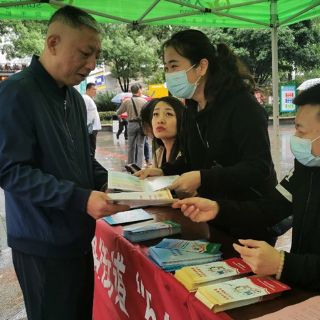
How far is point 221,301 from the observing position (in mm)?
1073

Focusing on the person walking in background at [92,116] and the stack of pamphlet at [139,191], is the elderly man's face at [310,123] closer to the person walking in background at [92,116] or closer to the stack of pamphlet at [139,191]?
the stack of pamphlet at [139,191]

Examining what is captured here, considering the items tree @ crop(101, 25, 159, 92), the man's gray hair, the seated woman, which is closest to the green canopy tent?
the seated woman

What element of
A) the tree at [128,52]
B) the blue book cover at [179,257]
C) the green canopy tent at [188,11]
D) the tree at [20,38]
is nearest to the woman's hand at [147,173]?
the blue book cover at [179,257]

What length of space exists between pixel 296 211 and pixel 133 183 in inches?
27.4

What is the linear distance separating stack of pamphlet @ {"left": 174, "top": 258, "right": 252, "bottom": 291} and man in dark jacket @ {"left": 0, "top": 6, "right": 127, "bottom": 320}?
355 millimetres

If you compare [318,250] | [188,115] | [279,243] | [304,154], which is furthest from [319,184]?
[279,243]

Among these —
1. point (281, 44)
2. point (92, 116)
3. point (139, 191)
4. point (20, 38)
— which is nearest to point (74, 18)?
point (139, 191)

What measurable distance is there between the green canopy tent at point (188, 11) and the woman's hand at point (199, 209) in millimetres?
2530

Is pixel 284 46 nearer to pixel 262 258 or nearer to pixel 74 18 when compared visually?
pixel 74 18

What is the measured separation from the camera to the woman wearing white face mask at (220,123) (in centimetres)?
169

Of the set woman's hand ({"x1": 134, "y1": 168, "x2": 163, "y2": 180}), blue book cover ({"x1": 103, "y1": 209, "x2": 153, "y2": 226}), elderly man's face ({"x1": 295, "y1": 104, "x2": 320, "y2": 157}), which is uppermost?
elderly man's face ({"x1": 295, "y1": 104, "x2": 320, "y2": 157})

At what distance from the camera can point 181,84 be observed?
191cm

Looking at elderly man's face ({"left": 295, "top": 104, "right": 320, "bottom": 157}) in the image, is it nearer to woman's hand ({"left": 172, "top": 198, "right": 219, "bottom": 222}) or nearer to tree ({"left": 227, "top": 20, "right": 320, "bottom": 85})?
woman's hand ({"left": 172, "top": 198, "right": 219, "bottom": 222})

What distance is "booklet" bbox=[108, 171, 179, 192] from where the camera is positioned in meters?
1.46
